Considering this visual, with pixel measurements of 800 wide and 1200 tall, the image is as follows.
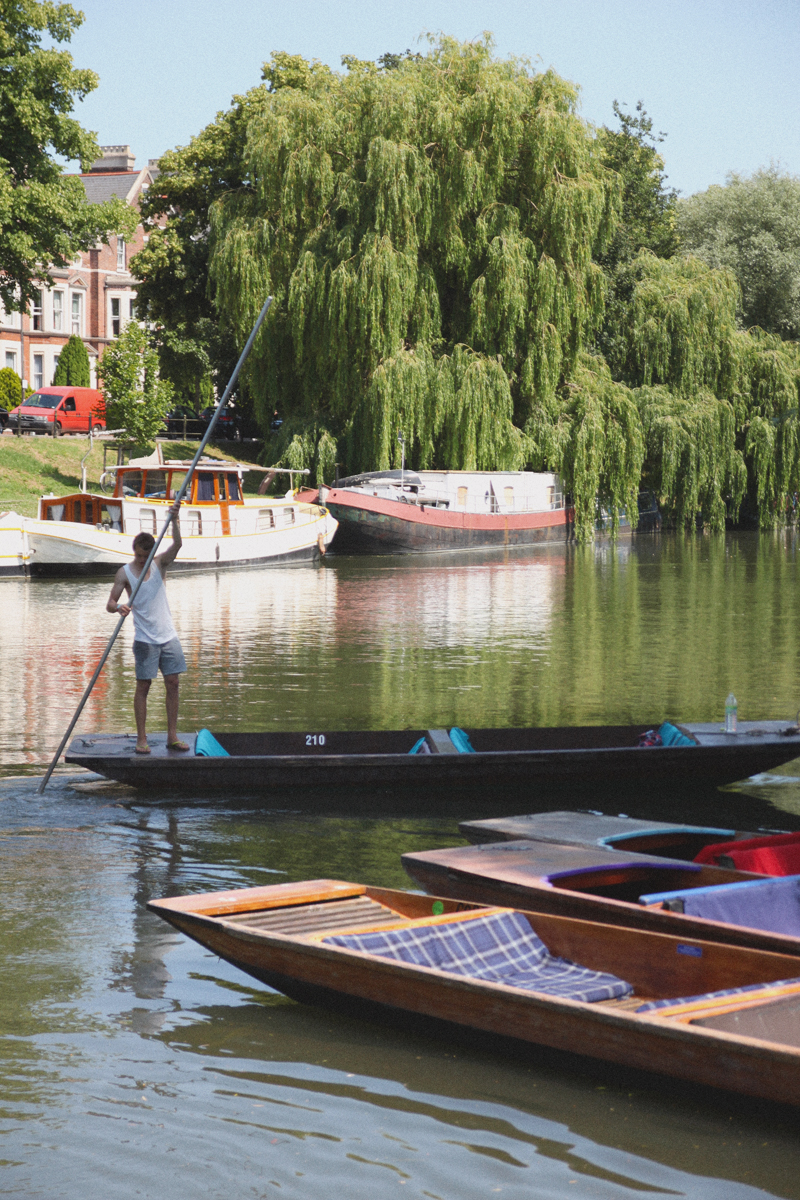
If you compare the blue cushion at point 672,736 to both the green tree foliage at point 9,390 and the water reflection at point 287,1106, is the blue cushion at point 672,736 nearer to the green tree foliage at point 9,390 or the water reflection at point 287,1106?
the water reflection at point 287,1106

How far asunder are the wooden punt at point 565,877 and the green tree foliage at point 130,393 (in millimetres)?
39909

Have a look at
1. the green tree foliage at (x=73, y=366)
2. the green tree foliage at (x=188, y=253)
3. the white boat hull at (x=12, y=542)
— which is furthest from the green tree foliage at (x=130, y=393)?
the white boat hull at (x=12, y=542)

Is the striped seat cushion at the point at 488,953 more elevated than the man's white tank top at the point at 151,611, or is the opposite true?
the man's white tank top at the point at 151,611

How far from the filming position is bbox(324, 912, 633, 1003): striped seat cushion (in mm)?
5746

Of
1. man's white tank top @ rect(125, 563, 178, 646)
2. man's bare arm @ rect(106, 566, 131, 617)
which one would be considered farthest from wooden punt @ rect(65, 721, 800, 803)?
man's bare arm @ rect(106, 566, 131, 617)

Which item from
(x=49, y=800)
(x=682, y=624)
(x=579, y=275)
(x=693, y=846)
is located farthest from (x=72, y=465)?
(x=693, y=846)

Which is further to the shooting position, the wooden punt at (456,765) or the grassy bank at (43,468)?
the grassy bank at (43,468)

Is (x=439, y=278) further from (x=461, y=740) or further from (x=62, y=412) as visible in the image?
(x=461, y=740)

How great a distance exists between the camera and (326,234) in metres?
39.1

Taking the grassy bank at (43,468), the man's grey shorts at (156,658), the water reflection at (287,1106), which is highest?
the grassy bank at (43,468)

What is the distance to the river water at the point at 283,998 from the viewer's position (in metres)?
4.78

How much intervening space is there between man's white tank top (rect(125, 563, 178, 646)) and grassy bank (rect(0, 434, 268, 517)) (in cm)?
2910

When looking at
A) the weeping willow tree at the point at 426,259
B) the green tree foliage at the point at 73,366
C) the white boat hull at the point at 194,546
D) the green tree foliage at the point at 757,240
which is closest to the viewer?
the white boat hull at the point at 194,546

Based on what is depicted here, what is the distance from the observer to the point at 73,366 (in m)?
60.2
